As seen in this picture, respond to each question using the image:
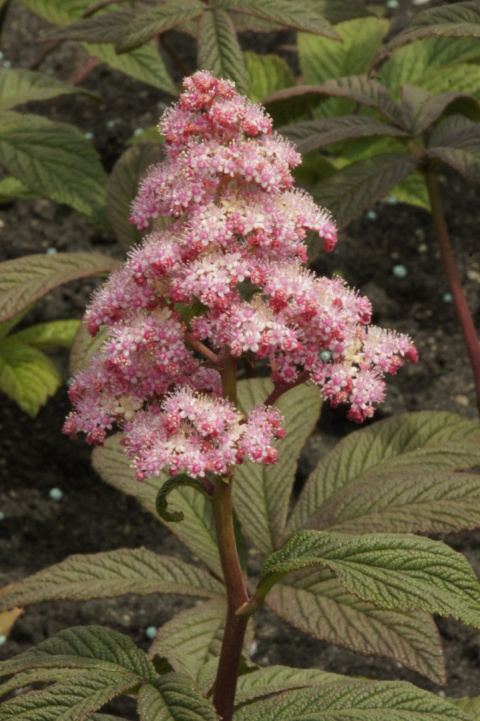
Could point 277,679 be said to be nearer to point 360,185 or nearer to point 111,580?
point 111,580

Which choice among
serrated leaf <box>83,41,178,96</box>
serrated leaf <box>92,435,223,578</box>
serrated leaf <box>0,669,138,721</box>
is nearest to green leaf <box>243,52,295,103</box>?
serrated leaf <box>83,41,178,96</box>

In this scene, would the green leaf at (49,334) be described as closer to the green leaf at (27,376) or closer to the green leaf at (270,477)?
the green leaf at (27,376)

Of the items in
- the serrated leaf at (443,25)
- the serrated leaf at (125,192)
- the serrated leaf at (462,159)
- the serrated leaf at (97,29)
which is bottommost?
the serrated leaf at (125,192)

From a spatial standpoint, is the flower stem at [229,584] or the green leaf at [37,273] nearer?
the flower stem at [229,584]

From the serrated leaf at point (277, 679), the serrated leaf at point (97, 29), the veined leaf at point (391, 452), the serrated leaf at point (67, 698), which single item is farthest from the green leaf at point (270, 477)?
the serrated leaf at point (97, 29)

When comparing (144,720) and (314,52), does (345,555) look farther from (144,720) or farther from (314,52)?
(314,52)

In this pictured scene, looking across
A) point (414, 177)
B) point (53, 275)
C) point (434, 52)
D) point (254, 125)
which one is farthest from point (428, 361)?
point (254, 125)

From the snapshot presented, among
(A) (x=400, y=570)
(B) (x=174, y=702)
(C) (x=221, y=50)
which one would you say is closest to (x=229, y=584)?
(B) (x=174, y=702)
